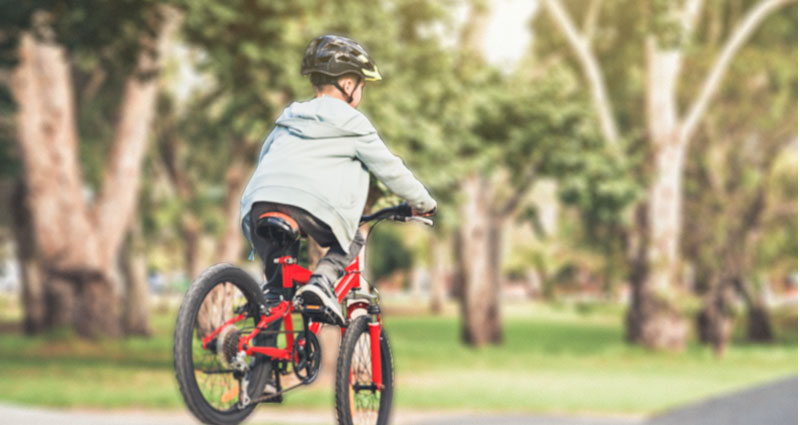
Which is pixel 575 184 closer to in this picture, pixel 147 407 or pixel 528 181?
pixel 528 181

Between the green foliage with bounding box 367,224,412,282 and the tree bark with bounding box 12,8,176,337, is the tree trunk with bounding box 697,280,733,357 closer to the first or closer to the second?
the tree bark with bounding box 12,8,176,337

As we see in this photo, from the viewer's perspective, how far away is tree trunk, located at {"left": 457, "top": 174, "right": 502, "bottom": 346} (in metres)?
41.1

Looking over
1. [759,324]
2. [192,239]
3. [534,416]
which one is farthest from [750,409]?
[192,239]

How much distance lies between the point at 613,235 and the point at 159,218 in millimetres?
17766

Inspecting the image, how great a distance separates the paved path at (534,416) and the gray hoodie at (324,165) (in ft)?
42.4

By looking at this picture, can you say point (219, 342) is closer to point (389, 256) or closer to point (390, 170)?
point (390, 170)

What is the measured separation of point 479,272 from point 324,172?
39.1 meters

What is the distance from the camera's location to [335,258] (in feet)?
9.37

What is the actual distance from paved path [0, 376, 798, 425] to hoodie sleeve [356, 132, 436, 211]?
507 inches

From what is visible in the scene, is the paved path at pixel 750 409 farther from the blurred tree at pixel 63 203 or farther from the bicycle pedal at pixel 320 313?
the bicycle pedal at pixel 320 313

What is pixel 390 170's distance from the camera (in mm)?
2869

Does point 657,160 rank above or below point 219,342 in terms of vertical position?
above

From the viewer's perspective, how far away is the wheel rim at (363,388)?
2.92 m

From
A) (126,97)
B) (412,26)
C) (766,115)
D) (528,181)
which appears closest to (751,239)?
(766,115)
